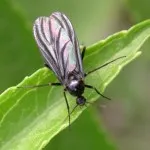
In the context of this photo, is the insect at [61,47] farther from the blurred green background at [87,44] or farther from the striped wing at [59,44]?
the blurred green background at [87,44]

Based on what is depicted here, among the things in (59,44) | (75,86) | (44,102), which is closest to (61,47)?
(59,44)

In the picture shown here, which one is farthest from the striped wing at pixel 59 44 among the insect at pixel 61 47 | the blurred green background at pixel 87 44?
the blurred green background at pixel 87 44

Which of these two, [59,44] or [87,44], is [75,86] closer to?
[59,44]

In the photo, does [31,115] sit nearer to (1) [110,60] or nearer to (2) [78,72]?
(1) [110,60]

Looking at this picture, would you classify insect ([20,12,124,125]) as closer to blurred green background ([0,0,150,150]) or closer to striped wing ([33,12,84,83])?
striped wing ([33,12,84,83])

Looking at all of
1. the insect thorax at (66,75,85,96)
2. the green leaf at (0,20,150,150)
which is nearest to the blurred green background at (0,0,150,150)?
the insect thorax at (66,75,85,96)

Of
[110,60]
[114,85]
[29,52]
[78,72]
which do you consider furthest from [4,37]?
[114,85]

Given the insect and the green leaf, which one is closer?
the green leaf
